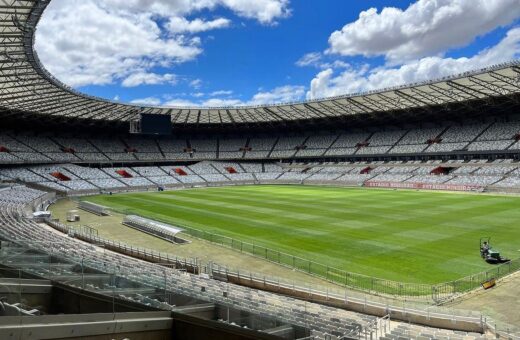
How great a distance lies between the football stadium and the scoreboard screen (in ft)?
0.81

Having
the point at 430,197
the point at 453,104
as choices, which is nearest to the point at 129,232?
the point at 430,197

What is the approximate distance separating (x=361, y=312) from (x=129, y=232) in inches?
912

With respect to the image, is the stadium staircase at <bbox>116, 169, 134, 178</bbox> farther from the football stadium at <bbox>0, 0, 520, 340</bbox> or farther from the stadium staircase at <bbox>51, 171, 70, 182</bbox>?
the stadium staircase at <bbox>51, 171, 70, 182</bbox>

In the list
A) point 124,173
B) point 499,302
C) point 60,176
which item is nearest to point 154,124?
point 124,173

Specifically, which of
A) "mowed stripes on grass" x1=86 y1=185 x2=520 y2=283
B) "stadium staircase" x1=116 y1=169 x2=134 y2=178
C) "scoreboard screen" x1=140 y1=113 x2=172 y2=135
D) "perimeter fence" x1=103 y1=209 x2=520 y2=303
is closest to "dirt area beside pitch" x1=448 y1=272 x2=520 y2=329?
"perimeter fence" x1=103 y1=209 x2=520 y2=303

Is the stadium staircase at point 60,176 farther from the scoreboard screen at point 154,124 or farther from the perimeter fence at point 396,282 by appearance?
Result: the perimeter fence at point 396,282

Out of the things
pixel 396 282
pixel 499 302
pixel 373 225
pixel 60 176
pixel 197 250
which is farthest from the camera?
pixel 60 176

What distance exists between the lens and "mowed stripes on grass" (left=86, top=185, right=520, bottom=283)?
23781 mm

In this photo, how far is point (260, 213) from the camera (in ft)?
143

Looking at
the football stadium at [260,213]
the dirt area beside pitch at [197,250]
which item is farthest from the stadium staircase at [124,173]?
the dirt area beside pitch at [197,250]

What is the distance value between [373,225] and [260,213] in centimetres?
1289

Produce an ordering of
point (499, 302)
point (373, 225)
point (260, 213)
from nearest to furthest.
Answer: point (499, 302) → point (373, 225) → point (260, 213)

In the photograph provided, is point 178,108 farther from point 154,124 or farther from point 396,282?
point 396,282

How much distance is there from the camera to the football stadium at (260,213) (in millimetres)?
8750
